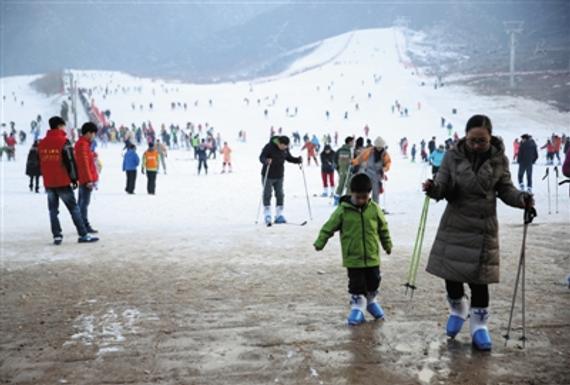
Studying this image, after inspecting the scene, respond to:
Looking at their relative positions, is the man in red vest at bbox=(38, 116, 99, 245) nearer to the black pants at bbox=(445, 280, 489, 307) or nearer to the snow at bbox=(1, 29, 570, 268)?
the snow at bbox=(1, 29, 570, 268)

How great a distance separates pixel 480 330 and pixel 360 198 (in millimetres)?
1229

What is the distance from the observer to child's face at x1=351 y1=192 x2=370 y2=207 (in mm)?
4363

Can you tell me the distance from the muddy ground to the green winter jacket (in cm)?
52

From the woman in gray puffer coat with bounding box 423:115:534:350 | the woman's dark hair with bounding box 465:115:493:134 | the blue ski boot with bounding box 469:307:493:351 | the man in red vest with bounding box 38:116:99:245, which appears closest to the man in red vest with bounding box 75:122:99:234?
the man in red vest with bounding box 38:116:99:245

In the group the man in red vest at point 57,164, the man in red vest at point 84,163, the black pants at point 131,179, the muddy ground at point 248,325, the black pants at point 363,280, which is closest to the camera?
the muddy ground at point 248,325

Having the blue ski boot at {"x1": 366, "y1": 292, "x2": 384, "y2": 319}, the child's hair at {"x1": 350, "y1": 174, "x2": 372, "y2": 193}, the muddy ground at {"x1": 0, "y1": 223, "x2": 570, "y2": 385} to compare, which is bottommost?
the muddy ground at {"x1": 0, "y1": 223, "x2": 570, "y2": 385}

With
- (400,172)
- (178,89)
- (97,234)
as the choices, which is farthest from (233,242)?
(178,89)

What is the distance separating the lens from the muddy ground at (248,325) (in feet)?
11.7

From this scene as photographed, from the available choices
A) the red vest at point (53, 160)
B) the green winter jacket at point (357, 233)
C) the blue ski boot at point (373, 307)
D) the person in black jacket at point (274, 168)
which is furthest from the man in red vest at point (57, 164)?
the blue ski boot at point (373, 307)

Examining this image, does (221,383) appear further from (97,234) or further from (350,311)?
(97,234)

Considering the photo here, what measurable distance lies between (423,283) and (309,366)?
7.62 ft

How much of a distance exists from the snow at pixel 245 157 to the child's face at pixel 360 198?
2.60m

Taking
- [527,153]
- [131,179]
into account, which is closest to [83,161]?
[131,179]

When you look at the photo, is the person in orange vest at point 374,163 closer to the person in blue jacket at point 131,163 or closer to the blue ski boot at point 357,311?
the blue ski boot at point 357,311
